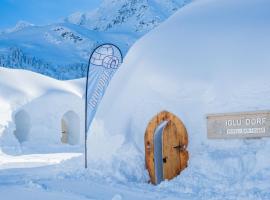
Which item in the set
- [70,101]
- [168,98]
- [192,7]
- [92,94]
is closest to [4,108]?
[70,101]

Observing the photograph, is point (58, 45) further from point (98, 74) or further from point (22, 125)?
point (98, 74)

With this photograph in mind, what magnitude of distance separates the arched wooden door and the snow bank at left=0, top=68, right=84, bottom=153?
39.7ft

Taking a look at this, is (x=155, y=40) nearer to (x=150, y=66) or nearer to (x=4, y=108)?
(x=150, y=66)

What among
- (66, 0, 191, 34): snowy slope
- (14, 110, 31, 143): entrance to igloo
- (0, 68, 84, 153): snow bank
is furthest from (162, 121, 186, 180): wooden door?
(66, 0, 191, 34): snowy slope

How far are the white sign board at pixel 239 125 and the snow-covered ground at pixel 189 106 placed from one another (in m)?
0.13

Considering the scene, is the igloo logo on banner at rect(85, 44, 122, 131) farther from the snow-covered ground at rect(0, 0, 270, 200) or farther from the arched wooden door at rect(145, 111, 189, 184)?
the arched wooden door at rect(145, 111, 189, 184)

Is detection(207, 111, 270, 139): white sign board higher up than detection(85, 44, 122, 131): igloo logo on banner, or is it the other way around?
detection(85, 44, 122, 131): igloo logo on banner

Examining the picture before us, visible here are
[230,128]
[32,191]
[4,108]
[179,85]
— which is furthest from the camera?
[4,108]

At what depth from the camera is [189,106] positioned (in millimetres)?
8422

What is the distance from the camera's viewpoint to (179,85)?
865 cm

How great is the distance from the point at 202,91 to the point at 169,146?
1277 millimetres

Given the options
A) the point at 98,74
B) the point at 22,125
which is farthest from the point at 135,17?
the point at 98,74

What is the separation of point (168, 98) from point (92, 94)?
8.81ft

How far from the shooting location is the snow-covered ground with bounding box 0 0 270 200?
23.9 ft
